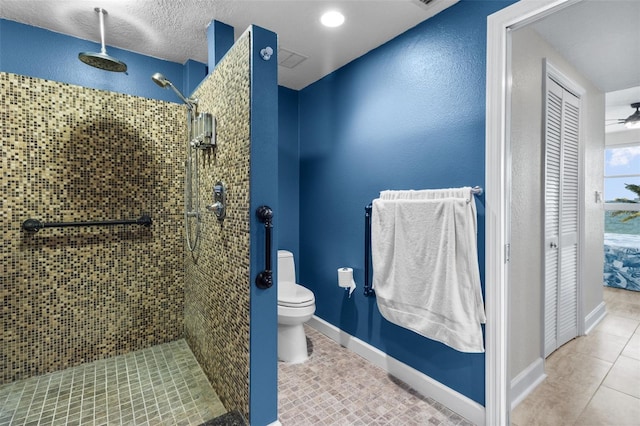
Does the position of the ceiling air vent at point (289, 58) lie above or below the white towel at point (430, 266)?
above

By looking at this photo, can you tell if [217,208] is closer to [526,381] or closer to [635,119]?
[526,381]

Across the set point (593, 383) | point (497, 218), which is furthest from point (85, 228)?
point (593, 383)

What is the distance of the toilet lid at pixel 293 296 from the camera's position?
2.14 meters

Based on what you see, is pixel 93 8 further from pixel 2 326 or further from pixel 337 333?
pixel 337 333

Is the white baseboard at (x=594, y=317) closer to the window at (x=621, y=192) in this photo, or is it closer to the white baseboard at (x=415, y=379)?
the window at (x=621, y=192)

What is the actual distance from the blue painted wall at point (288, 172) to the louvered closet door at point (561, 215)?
2131 mm

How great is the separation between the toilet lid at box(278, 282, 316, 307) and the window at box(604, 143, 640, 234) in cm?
285

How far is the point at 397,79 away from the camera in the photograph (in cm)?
201

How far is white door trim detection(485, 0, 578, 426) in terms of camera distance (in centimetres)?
147

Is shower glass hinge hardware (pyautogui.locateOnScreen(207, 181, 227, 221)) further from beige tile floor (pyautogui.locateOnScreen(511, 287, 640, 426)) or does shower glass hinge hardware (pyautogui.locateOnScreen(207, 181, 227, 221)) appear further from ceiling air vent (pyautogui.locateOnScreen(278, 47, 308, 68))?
beige tile floor (pyautogui.locateOnScreen(511, 287, 640, 426))

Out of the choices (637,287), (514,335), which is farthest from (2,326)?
(637,287)

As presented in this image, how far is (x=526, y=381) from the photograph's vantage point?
6.01ft

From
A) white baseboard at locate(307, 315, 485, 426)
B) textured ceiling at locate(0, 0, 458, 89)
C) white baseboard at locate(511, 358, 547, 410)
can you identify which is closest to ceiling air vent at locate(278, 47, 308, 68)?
textured ceiling at locate(0, 0, 458, 89)

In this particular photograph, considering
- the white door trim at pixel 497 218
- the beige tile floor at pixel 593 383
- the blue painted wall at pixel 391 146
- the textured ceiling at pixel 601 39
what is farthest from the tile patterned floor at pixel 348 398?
the textured ceiling at pixel 601 39
